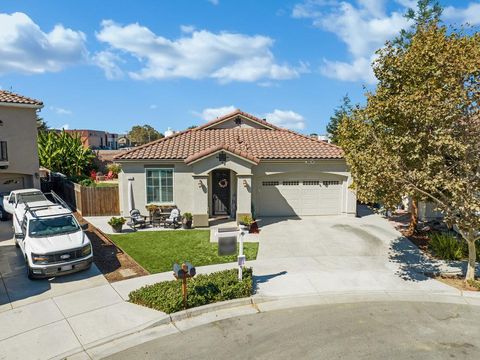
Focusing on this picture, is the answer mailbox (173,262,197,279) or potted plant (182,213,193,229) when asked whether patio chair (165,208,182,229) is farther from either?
mailbox (173,262,197,279)

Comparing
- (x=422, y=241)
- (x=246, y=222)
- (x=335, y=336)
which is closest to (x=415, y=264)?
(x=422, y=241)

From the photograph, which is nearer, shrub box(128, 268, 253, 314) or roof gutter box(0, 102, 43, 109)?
shrub box(128, 268, 253, 314)

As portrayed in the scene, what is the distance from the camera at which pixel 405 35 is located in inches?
892

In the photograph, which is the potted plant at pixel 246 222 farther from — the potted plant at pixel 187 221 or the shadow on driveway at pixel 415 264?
the shadow on driveway at pixel 415 264

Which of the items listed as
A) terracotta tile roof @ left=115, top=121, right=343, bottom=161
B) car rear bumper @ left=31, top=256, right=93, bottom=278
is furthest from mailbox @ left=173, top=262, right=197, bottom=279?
terracotta tile roof @ left=115, top=121, right=343, bottom=161

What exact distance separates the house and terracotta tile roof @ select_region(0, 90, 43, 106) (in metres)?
7.68

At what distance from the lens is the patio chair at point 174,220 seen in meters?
17.1

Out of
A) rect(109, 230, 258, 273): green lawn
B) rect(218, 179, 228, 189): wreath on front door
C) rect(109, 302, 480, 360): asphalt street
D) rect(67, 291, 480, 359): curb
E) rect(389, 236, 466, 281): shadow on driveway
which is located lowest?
rect(109, 302, 480, 360): asphalt street

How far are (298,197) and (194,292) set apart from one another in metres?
11.8

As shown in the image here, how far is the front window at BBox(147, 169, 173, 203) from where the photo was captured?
18.1 m

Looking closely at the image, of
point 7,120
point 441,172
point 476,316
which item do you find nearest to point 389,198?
point 441,172

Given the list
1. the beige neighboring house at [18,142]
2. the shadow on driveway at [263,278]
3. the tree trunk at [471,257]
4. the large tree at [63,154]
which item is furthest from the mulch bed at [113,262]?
the large tree at [63,154]

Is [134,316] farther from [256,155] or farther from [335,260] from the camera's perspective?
[256,155]

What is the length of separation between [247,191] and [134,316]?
10.0 metres
